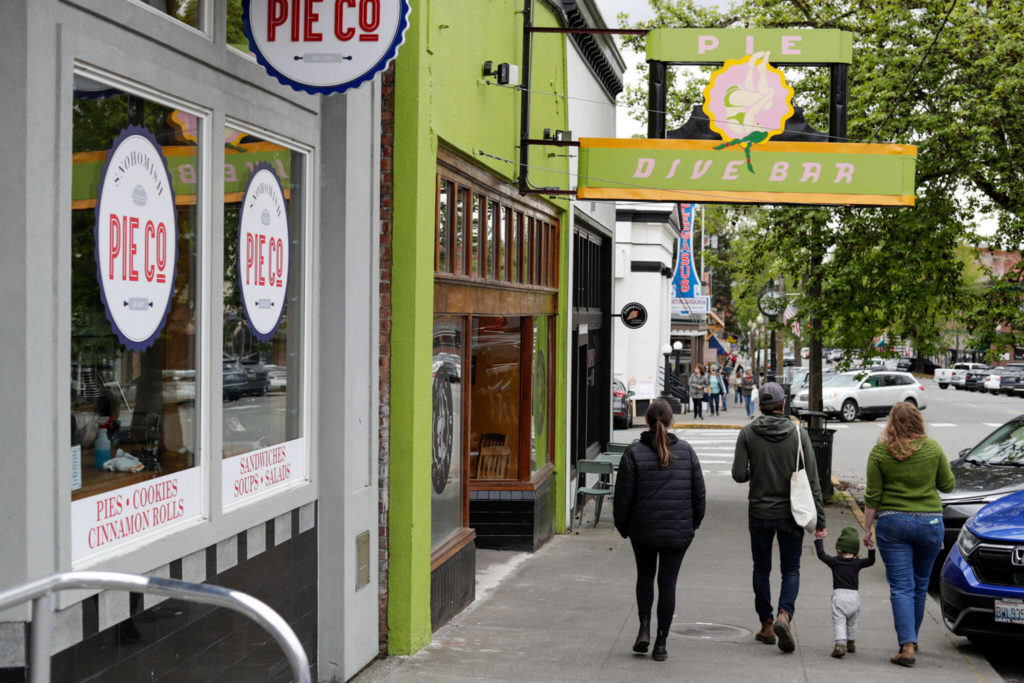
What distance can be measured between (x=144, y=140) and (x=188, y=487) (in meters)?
1.59

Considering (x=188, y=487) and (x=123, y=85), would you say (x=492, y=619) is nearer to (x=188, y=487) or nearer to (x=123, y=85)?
(x=188, y=487)

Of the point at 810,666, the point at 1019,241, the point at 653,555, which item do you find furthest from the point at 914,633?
the point at 1019,241

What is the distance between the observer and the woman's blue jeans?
7.93 metres

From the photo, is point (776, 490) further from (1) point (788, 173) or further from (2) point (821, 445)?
(2) point (821, 445)

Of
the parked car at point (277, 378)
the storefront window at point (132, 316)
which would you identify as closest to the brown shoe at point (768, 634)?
the parked car at point (277, 378)

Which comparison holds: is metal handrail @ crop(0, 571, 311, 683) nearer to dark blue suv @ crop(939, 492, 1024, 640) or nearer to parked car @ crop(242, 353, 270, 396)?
parked car @ crop(242, 353, 270, 396)

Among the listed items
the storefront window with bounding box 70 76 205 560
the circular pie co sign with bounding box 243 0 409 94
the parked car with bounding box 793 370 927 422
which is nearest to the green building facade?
the circular pie co sign with bounding box 243 0 409 94

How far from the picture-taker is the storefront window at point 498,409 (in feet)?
39.7

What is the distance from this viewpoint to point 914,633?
809 cm

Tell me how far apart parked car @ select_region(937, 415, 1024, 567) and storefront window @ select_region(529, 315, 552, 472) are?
4.23m

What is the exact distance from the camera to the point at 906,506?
7.95 metres

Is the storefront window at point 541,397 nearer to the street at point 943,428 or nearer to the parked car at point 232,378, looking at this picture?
the parked car at point 232,378

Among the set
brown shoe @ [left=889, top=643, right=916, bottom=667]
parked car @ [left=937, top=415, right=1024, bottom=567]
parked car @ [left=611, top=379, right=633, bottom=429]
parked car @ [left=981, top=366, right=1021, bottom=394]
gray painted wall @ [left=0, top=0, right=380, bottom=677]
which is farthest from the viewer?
parked car @ [left=981, top=366, right=1021, bottom=394]

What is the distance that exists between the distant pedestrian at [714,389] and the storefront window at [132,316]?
33.1 meters
